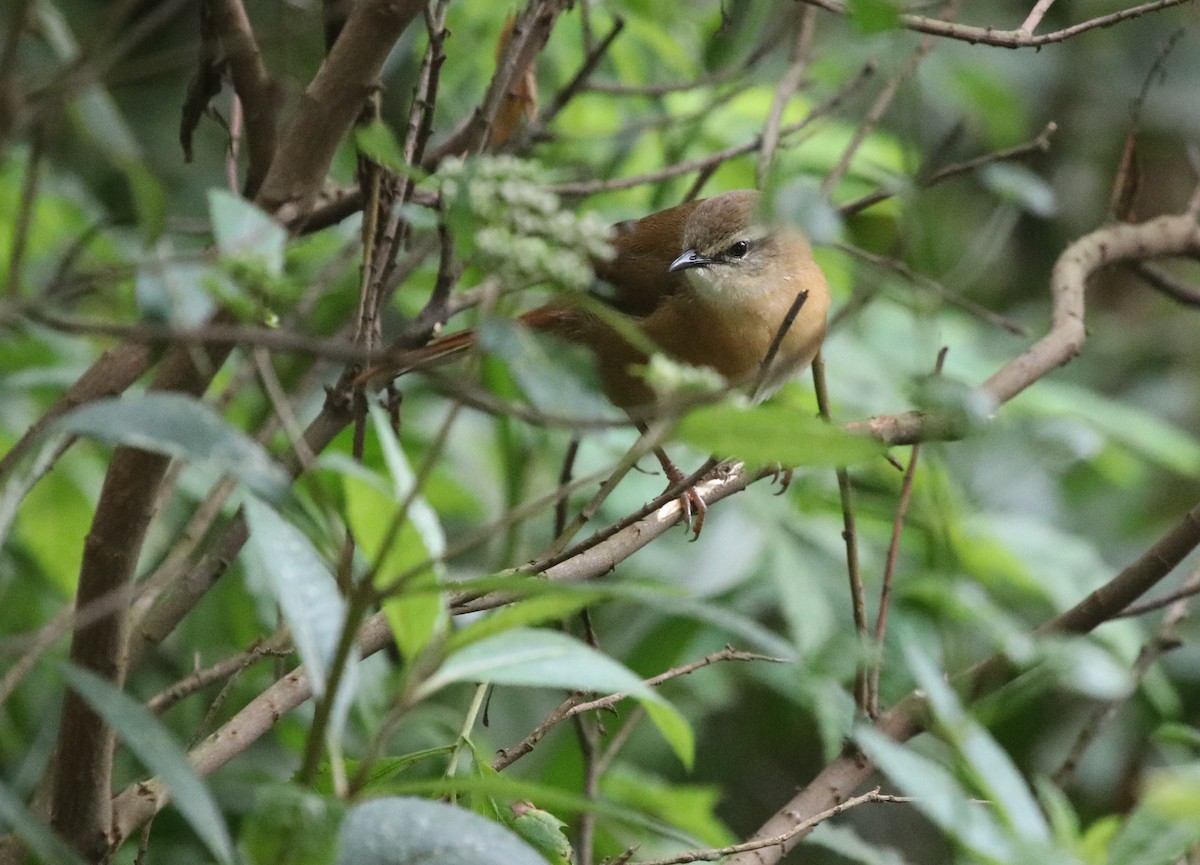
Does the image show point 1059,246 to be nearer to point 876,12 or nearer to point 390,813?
point 876,12

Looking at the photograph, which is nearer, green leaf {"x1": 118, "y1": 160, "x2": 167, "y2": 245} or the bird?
green leaf {"x1": 118, "y1": 160, "x2": 167, "y2": 245}

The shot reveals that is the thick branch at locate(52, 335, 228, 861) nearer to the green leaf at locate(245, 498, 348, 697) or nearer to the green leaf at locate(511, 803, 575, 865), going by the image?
the green leaf at locate(245, 498, 348, 697)

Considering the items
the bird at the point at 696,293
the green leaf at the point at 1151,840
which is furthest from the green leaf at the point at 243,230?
the bird at the point at 696,293

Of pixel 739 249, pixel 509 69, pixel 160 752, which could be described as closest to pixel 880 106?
pixel 739 249

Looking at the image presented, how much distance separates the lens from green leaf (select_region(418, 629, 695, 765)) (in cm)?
123

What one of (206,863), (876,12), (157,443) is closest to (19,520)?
(206,863)

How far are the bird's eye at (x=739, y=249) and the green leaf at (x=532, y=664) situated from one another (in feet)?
8.36

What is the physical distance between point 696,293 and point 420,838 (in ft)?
8.63

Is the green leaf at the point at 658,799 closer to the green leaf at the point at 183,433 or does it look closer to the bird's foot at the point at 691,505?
the bird's foot at the point at 691,505

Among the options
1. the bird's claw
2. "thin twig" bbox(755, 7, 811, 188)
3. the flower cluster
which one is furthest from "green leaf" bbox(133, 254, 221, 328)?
Answer: the bird's claw

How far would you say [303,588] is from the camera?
1.26m

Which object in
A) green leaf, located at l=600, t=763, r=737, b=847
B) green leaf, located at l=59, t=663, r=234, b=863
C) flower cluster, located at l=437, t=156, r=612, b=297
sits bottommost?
green leaf, located at l=600, t=763, r=737, b=847

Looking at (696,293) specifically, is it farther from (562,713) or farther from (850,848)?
(562,713)

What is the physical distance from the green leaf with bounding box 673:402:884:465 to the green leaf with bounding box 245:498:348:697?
1.27ft
